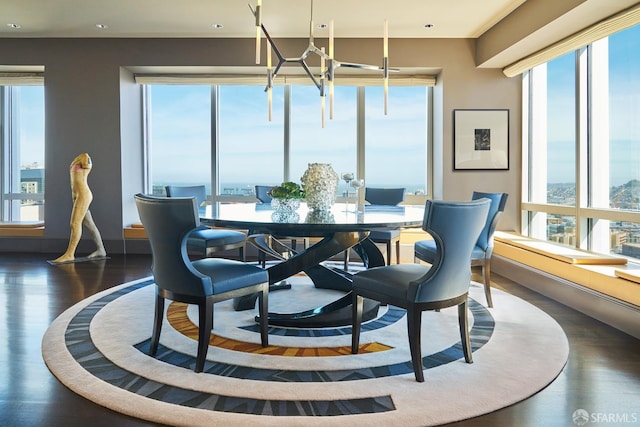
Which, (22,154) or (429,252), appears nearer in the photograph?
(429,252)

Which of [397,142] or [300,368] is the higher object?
[397,142]

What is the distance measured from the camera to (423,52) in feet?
17.5

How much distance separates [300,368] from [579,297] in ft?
7.78

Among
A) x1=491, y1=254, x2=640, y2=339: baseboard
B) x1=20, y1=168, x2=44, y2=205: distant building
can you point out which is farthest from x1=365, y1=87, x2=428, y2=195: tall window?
x1=20, y1=168, x2=44, y2=205: distant building

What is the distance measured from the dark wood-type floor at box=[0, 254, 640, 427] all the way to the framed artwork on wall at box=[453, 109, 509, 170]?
6.98 ft

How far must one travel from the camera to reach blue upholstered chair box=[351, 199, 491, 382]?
78.7 inches

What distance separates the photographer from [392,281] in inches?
85.1

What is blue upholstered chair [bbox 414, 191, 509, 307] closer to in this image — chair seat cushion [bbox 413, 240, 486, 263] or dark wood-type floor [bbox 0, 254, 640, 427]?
chair seat cushion [bbox 413, 240, 486, 263]

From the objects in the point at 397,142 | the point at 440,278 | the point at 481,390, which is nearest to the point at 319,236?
the point at 440,278

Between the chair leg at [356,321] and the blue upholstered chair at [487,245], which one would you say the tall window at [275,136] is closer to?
the blue upholstered chair at [487,245]

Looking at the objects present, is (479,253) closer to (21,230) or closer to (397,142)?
(397,142)

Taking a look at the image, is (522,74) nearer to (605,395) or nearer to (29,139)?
(605,395)

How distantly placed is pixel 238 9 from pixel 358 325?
3636 mm

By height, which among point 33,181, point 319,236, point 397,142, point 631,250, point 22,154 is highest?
point 397,142
